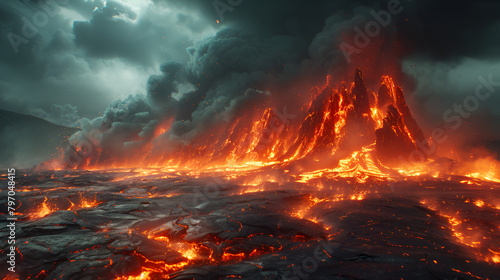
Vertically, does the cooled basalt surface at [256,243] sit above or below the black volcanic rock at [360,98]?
below

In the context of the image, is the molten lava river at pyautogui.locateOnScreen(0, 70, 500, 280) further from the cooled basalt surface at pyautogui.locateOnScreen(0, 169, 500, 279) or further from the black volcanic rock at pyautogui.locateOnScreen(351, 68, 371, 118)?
the black volcanic rock at pyautogui.locateOnScreen(351, 68, 371, 118)

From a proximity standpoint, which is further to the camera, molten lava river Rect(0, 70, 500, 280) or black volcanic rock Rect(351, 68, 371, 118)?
black volcanic rock Rect(351, 68, 371, 118)

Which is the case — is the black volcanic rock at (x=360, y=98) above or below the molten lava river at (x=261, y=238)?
above

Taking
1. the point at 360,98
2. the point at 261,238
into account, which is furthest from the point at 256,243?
the point at 360,98

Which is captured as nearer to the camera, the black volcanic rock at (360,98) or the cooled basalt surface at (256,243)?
the cooled basalt surface at (256,243)

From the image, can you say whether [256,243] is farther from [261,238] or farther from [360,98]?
[360,98]

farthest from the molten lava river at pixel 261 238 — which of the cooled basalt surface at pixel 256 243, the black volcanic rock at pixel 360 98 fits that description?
the black volcanic rock at pixel 360 98

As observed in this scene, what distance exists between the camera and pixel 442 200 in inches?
545

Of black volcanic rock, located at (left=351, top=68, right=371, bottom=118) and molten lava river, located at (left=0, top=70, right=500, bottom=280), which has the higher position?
black volcanic rock, located at (left=351, top=68, right=371, bottom=118)

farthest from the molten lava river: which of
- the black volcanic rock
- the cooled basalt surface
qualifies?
the black volcanic rock

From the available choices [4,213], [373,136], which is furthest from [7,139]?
[373,136]

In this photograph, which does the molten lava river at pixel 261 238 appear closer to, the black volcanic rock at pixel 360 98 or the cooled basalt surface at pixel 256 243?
the cooled basalt surface at pixel 256 243

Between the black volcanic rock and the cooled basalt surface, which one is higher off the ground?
the black volcanic rock

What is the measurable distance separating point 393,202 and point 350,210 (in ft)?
13.5
